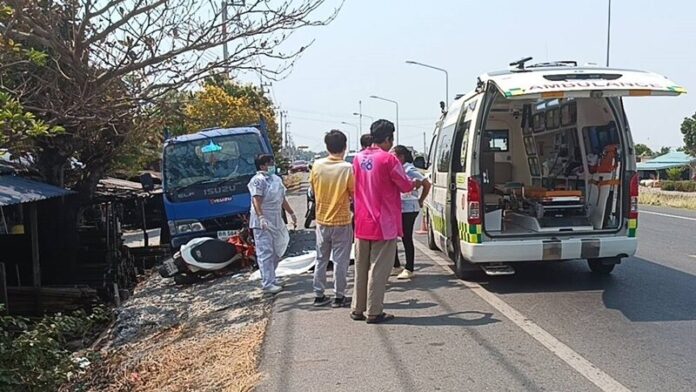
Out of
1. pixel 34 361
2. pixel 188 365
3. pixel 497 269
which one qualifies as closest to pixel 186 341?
pixel 188 365

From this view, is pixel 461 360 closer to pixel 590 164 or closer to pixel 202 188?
pixel 590 164

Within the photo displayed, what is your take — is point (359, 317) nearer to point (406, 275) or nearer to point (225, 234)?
point (406, 275)

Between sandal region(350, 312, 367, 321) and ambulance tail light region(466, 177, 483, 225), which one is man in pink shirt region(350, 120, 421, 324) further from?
ambulance tail light region(466, 177, 483, 225)

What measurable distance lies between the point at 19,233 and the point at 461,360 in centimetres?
960

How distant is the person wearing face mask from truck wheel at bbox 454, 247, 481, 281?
209cm

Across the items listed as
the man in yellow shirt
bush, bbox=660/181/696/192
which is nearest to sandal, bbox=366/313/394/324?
the man in yellow shirt

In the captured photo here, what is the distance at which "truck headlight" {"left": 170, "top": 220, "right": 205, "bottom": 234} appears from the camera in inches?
428

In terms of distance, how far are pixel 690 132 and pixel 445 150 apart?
68.6 metres

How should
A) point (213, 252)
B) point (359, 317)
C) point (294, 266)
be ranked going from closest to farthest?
point (359, 317) < point (294, 266) < point (213, 252)

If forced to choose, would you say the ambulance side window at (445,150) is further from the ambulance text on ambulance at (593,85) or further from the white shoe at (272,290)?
the white shoe at (272,290)

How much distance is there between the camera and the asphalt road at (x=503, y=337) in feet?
15.5

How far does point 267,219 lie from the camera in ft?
25.6

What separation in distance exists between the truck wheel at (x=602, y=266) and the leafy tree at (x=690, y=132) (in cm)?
6751

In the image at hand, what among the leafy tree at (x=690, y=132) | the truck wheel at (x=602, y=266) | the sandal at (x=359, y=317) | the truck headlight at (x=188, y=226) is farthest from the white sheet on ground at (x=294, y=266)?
the leafy tree at (x=690, y=132)
